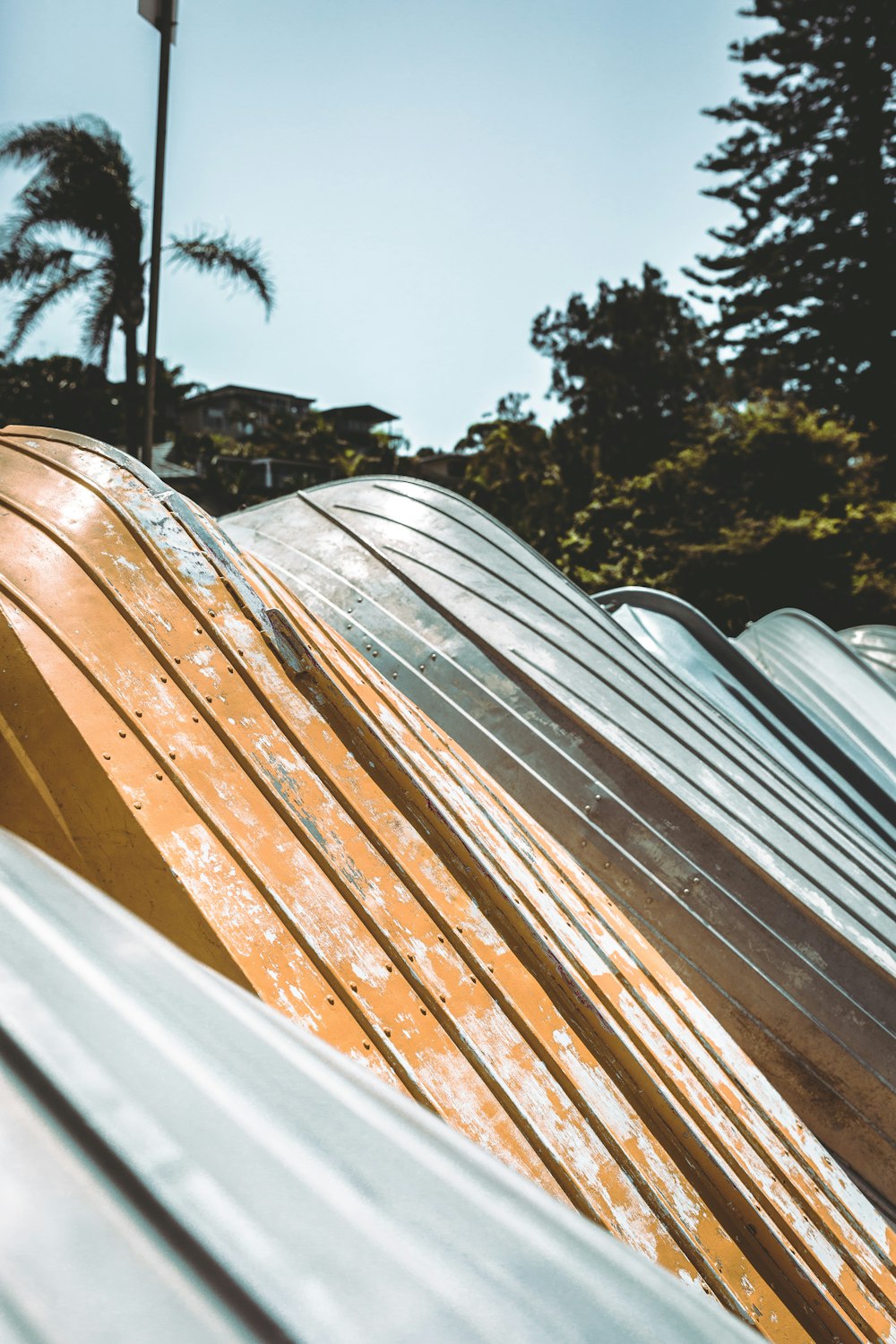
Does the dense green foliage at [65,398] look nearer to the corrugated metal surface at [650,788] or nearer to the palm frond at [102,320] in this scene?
the palm frond at [102,320]

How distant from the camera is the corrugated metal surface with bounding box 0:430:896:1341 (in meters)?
1.75

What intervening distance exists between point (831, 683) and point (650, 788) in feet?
11.1

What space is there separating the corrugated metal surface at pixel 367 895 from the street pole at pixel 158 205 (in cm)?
497

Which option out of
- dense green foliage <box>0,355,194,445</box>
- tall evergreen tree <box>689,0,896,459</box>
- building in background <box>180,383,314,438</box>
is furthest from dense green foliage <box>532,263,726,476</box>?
building in background <box>180,383,314,438</box>

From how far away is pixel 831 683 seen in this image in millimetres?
5938

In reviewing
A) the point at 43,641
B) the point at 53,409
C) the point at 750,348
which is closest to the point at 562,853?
the point at 43,641

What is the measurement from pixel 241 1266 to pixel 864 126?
77.4 ft

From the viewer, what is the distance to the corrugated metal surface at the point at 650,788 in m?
2.76

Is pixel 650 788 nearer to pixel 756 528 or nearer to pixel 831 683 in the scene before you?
pixel 831 683

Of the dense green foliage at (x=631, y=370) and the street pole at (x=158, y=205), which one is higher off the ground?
the dense green foliage at (x=631, y=370)

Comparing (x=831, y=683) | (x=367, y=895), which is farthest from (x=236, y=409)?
(x=367, y=895)

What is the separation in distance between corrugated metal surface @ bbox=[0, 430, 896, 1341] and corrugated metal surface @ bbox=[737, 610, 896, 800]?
313 centimetres

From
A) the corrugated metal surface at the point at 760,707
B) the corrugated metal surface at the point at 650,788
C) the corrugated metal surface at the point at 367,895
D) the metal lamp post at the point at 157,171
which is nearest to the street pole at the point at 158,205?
the metal lamp post at the point at 157,171

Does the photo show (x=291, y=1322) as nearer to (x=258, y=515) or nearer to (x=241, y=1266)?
(x=241, y=1266)
